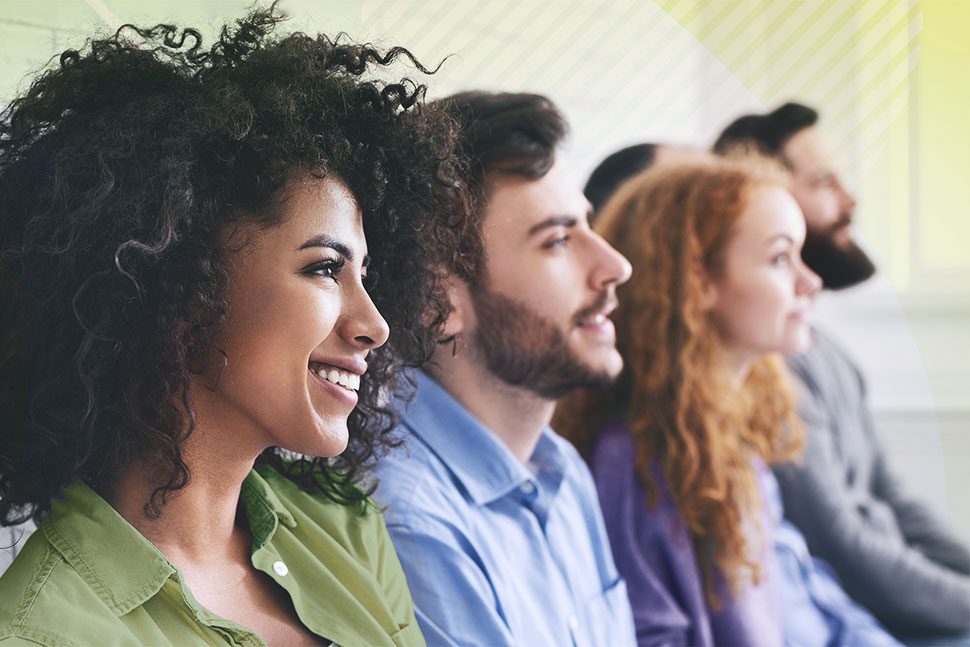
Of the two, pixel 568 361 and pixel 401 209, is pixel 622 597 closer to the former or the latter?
pixel 568 361

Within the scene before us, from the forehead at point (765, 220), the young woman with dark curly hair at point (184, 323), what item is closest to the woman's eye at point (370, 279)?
the young woman with dark curly hair at point (184, 323)

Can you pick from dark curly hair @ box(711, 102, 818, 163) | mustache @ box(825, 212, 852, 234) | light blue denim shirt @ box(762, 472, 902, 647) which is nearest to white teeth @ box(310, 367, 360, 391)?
light blue denim shirt @ box(762, 472, 902, 647)

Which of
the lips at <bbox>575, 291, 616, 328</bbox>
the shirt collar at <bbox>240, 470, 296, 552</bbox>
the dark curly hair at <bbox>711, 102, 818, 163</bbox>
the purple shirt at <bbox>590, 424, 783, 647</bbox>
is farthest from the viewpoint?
the dark curly hair at <bbox>711, 102, 818, 163</bbox>

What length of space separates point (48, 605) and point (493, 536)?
0.58 meters

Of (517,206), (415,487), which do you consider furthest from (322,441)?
(517,206)

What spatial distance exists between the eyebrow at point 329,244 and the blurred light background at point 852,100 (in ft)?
1.42

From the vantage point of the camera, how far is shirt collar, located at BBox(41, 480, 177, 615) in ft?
2.34

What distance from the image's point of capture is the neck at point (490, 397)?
1251 millimetres

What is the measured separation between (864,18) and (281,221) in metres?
1.91

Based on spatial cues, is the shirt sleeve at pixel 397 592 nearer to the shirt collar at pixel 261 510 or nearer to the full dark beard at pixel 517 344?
the shirt collar at pixel 261 510

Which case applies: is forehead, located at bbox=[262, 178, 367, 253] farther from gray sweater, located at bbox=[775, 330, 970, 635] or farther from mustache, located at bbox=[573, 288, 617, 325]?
gray sweater, located at bbox=[775, 330, 970, 635]

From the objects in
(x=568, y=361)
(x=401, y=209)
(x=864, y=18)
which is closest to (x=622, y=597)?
(x=568, y=361)

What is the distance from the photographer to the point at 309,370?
82cm

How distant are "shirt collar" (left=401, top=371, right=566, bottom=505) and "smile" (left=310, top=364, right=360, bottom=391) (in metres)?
0.31
